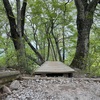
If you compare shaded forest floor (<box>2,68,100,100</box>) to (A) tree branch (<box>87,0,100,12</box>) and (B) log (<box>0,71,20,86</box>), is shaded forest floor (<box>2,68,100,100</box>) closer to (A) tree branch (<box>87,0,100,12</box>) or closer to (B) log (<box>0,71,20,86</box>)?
(B) log (<box>0,71,20,86</box>)

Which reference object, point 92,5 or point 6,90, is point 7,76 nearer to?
point 6,90

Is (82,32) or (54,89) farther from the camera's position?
(82,32)

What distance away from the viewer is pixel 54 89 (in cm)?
322

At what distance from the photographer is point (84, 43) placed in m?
6.99

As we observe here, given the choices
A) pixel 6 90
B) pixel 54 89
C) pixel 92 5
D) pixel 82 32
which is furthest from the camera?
pixel 92 5

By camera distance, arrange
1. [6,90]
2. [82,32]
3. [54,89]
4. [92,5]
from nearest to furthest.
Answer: [6,90], [54,89], [82,32], [92,5]

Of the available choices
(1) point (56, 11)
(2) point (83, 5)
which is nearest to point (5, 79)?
(2) point (83, 5)

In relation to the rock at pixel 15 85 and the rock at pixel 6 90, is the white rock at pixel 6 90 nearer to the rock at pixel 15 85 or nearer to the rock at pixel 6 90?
the rock at pixel 6 90

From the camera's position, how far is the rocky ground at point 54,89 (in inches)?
116

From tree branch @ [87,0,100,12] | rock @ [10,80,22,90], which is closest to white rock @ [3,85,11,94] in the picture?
rock @ [10,80,22,90]

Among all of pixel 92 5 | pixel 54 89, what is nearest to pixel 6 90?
pixel 54 89

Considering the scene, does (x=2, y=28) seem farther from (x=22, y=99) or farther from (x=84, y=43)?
(x=22, y=99)

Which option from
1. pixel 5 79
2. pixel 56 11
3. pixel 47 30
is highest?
pixel 56 11

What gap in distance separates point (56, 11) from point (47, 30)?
1738 millimetres
